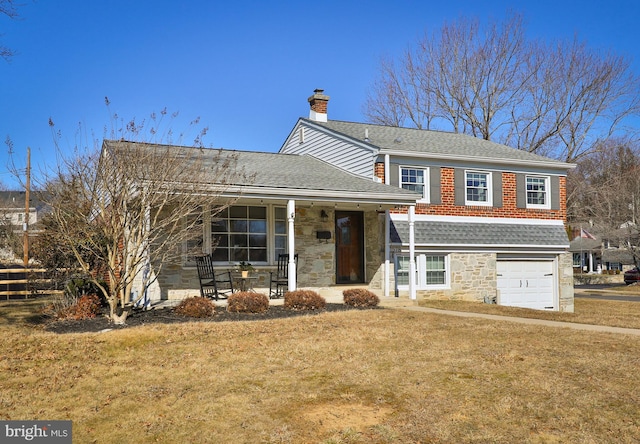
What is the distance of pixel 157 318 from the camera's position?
11.0 meters

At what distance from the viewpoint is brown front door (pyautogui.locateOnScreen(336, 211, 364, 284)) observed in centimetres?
1638

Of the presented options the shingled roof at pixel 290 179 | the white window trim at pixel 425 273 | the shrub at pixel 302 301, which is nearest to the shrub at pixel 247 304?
the shrub at pixel 302 301

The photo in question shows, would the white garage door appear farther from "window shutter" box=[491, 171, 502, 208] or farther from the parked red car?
the parked red car

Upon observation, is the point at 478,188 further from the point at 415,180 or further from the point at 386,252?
the point at 386,252

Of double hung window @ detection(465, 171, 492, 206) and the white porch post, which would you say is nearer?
the white porch post

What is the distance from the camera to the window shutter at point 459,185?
1773 cm

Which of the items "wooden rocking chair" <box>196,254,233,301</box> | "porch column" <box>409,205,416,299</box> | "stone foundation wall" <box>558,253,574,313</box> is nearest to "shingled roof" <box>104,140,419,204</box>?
"porch column" <box>409,205,416,299</box>

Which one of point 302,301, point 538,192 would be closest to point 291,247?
point 302,301

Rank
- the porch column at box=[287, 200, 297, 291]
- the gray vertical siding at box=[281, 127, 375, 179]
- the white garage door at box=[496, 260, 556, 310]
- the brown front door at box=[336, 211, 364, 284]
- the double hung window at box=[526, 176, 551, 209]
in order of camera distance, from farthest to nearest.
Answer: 1. the double hung window at box=[526, 176, 551, 209]
2. the white garage door at box=[496, 260, 556, 310]
3. the gray vertical siding at box=[281, 127, 375, 179]
4. the brown front door at box=[336, 211, 364, 284]
5. the porch column at box=[287, 200, 297, 291]

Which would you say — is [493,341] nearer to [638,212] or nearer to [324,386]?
[324,386]

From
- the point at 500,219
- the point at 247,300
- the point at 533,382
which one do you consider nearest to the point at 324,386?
the point at 533,382

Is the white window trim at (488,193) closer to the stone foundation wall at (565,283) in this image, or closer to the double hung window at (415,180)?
the double hung window at (415,180)

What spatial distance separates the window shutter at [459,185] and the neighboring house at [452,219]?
0.03 metres

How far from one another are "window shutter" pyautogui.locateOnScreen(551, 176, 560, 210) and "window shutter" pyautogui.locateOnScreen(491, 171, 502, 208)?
2.27 meters
